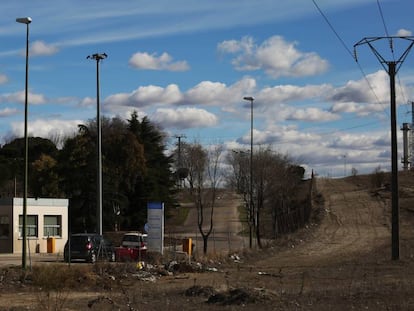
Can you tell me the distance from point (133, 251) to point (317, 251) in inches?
424

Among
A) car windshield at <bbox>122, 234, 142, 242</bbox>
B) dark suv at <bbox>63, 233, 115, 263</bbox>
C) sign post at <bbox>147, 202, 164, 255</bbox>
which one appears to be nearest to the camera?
sign post at <bbox>147, 202, 164, 255</bbox>

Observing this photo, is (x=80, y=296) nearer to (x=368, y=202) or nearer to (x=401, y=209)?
(x=401, y=209)

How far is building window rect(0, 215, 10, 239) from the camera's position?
5553 centimetres

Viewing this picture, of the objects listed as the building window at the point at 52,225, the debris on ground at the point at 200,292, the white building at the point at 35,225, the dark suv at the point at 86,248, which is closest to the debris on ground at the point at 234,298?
the debris on ground at the point at 200,292

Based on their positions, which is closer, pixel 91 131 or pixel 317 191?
pixel 91 131

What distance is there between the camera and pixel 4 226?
183 ft

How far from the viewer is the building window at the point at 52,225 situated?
191 feet

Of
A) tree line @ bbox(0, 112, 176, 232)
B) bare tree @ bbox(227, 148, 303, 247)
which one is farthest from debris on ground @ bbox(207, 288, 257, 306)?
tree line @ bbox(0, 112, 176, 232)

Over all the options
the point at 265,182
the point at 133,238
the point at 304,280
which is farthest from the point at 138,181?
the point at 304,280

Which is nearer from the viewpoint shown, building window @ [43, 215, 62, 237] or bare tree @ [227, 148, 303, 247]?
building window @ [43, 215, 62, 237]

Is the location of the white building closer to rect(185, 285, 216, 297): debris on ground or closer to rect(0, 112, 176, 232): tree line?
rect(0, 112, 176, 232): tree line

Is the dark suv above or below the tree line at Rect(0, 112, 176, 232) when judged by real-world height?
below

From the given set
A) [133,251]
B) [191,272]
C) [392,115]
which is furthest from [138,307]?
[133,251]

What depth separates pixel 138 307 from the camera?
54.9ft
